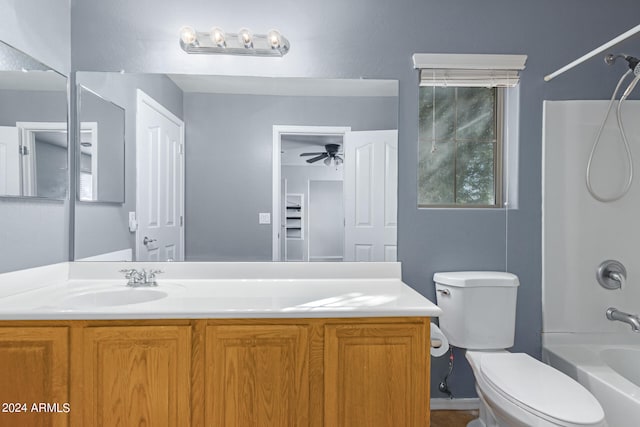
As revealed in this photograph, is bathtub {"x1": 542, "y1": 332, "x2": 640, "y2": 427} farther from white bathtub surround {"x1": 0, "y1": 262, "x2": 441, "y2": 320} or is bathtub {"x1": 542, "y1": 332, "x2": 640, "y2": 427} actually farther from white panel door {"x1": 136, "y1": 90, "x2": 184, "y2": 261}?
white panel door {"x1": 136, "y1": 90, "x2": 184, "y2": 261}

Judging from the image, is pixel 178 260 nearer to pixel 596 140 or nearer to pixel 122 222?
pixel 122 222

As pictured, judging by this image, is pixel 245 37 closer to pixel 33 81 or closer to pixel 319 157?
pixel 319 157

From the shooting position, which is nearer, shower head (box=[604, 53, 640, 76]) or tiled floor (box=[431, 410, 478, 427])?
shower head (box=[604, 53, 640, 76])

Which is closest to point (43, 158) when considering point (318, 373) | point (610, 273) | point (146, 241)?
point (146, 241)

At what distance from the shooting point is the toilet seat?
4.46ft

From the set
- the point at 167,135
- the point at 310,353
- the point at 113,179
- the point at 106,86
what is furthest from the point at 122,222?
the point at 310,353

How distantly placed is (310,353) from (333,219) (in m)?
0.79

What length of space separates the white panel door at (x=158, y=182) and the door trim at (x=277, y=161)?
0.47 meters

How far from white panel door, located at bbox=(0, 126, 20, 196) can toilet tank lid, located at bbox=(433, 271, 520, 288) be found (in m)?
1.95

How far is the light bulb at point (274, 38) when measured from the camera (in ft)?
6.64

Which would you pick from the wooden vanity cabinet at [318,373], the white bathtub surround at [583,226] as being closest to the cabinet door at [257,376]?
the wooden vanity cabinet at [318,373]

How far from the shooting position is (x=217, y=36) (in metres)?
2.01

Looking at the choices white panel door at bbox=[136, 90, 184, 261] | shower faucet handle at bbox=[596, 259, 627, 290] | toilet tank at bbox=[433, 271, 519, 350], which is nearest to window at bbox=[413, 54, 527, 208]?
toilet tank at bbox=[433, 271, 519, 350]

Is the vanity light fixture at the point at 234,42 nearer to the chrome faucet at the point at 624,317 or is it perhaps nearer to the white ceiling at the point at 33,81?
the white ceiling at the point at 33,81
